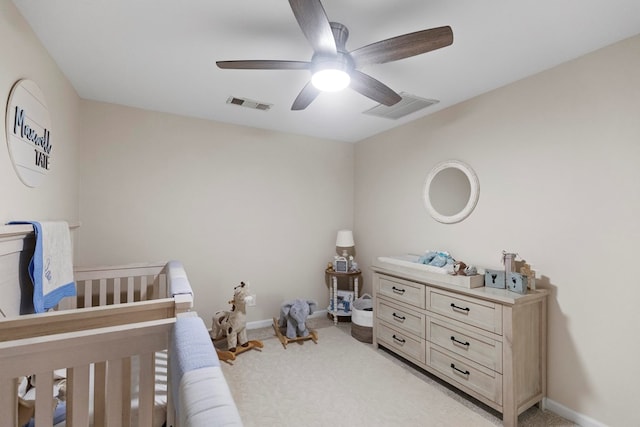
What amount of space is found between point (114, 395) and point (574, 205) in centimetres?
258

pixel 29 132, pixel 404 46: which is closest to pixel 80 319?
pixel 29 132

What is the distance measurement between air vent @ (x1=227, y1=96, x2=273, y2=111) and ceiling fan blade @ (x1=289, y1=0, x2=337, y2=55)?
1337 millimetres

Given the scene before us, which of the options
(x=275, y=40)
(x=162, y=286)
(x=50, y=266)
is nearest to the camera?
(x=50, y=266)

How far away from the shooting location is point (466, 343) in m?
2.10

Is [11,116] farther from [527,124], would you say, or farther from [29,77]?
[527,124]

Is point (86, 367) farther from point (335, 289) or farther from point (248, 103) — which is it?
point (335, 289)

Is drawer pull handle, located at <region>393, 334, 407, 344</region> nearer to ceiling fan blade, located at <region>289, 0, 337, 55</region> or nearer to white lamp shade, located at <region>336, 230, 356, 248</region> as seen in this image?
white lamp shade, located at <region>336, 230, 356, 248</region>

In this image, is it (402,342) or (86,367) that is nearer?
(86,367)

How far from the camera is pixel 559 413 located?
77.4 inches

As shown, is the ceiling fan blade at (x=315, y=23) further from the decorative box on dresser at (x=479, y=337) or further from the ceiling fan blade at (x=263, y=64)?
the decorative box on dresser at (x=479, y=337)

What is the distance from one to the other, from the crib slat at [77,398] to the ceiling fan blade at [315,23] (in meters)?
1.47

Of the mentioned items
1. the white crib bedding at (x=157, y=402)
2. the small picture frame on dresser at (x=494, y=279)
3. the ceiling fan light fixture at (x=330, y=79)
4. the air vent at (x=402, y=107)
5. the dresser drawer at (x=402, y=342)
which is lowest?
the dresser drawer at (x=402, y=342)

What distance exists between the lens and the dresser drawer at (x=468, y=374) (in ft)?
6.25

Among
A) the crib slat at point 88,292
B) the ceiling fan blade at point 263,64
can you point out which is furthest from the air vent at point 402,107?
the crib slat at point 88,292
